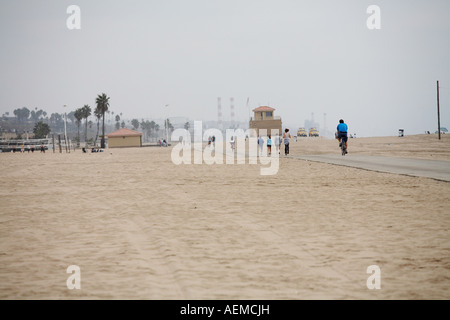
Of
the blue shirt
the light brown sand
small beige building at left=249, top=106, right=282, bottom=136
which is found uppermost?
small beige building at left=249, top=106, right=282, bottom=136

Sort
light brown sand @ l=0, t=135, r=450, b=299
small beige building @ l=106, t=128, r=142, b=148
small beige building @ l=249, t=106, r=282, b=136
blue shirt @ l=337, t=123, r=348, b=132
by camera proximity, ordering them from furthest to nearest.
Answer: small beige building @ l=249, t=106, r=282, b=136 → small beige building @ l=106, t=128, r=142, b=148 → blue shirt @ l=337, t=123, r=348, b=132 → light brown sand @ l=0, t=135, r=450, b=299

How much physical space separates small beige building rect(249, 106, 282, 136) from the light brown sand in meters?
92.6

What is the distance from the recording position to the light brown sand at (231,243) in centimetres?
511

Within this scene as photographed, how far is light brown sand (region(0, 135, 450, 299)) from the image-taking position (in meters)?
5.11

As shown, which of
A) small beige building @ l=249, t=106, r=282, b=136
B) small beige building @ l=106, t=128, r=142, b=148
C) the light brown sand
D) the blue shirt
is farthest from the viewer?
small beige building @ l=249, t=106, r=282, b=136

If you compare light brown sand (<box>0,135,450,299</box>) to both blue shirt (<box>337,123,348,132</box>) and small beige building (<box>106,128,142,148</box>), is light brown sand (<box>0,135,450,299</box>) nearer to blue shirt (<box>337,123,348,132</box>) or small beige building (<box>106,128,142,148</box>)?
blue shirt (<box>337,123,348,132</box>)

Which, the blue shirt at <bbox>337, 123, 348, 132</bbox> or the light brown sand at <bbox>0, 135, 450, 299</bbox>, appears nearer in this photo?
the light brown sand at <bbox>0, 135, 450, 299</bbox>

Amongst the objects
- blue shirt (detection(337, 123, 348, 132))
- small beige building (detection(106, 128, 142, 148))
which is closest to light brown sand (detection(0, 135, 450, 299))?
blue shirt (detection(337, 123, 348, 132))

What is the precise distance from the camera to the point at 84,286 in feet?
17.1

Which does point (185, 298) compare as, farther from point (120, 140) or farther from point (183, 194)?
point (120, 140)

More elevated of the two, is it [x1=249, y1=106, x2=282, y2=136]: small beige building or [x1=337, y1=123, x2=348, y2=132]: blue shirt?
[x1=249, y1=106, x2=282, y2=136]: small beige building
